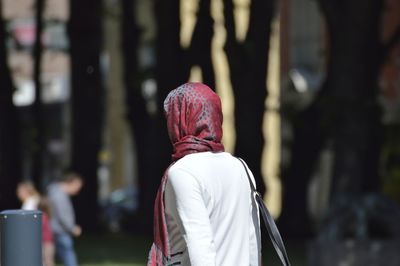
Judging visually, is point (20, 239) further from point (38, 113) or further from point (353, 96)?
point (38, 113)

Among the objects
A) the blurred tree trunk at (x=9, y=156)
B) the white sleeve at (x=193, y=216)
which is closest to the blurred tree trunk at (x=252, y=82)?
the blurred tree trunk at (x=9, y=156)

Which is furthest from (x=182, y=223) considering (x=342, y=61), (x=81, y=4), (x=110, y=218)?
(x=110, y=218)

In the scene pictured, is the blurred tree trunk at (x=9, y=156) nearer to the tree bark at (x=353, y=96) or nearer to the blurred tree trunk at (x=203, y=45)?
the blurred tree trunk at (x=203, y=45)

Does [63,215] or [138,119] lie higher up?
[63,215]

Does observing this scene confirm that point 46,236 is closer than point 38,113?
Yes

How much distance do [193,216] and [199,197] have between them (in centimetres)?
8

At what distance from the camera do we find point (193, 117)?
5.50 m

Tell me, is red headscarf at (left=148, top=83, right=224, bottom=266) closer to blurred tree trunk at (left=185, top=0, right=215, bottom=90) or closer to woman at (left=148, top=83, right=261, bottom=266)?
woman at (left=148, top=83, right=261, bottom=266)

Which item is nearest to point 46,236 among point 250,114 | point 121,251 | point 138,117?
point 121,251

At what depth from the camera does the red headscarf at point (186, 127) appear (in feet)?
18.0

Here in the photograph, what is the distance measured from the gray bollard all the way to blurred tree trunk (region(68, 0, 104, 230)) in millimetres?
26702

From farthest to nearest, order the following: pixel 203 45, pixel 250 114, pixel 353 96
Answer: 1. pixel 250 114
2. pixel 203 45
3. pixel 353 96

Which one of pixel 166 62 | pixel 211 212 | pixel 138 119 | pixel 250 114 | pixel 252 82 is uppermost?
pixel 211 212

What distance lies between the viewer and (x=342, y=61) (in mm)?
23453
